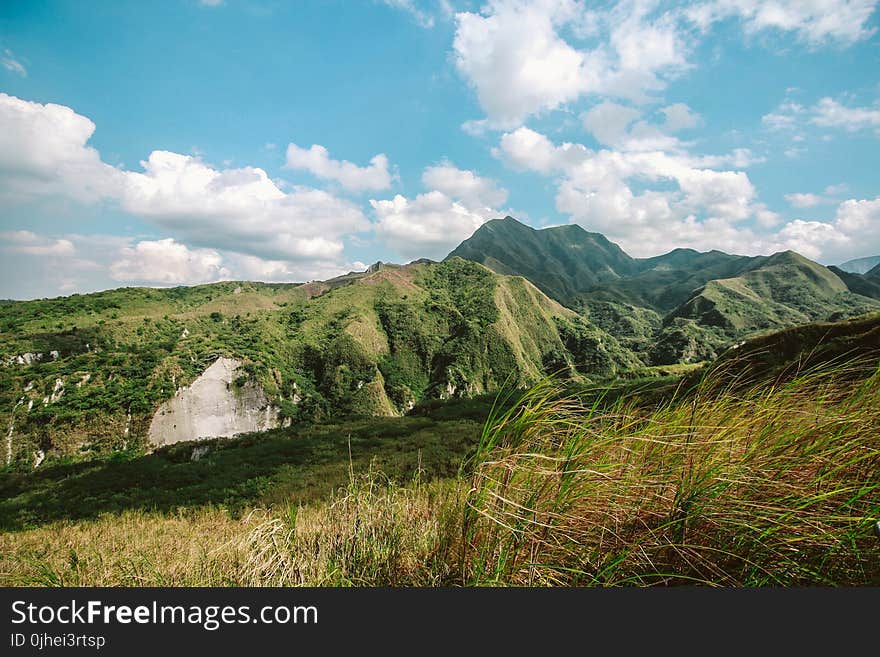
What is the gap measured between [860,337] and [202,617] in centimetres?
1397

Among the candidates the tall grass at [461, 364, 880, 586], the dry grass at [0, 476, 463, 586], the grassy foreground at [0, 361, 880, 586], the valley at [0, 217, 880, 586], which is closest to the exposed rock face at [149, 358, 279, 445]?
the valley at [0, 217, 880, 586]

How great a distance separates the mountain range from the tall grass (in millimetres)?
73554

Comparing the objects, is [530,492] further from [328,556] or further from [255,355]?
[255,355]

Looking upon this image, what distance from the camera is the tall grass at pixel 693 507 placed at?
1.60 metres

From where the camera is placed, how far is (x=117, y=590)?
1.58m

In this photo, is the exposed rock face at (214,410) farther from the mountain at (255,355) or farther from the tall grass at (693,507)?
the tall grass at (693,507)

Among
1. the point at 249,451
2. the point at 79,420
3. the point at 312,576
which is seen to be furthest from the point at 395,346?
the point at 312,576

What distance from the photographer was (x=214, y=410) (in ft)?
330

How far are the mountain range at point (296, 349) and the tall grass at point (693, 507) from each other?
7355 centimetres

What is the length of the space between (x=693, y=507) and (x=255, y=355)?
132 metres

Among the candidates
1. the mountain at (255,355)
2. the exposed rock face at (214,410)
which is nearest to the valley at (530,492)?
the mountain at (255,355)

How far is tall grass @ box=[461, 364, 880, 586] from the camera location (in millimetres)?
1598

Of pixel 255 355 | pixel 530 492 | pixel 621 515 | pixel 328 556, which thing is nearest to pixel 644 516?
pixel 621 515

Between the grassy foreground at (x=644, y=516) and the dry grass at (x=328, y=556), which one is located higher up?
the grassy foreground at (x=644, y=516)
